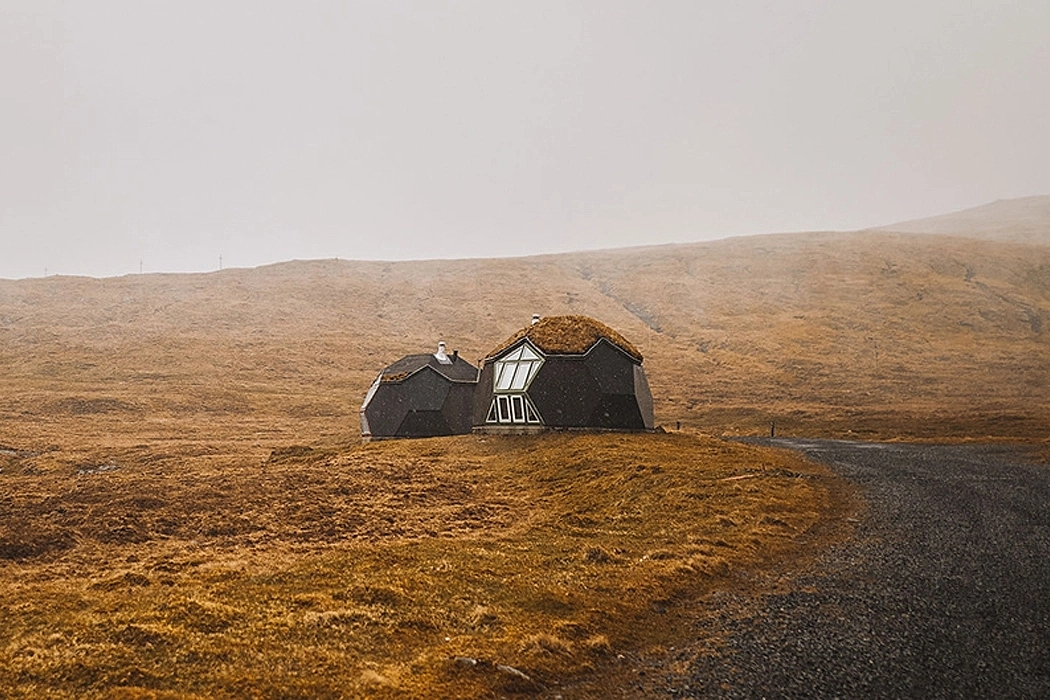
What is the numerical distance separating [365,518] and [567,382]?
16.8 m

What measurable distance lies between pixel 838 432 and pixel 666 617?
41.0 m

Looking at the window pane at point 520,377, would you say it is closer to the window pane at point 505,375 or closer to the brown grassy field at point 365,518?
the window pane at point 505,375

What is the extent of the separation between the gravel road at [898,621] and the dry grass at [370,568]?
1.07 meters

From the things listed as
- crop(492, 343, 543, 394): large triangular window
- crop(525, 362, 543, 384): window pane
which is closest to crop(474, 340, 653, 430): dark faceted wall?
crop(525, 362, 543, 384): window pane

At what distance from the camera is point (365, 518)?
18125 mm

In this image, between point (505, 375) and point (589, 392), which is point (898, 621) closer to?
point (589, 392)

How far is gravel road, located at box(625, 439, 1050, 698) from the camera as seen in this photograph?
819 cm

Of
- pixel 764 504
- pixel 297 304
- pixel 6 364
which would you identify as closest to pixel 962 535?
pixel 764 504

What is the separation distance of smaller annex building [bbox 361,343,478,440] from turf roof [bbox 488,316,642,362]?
22.7 feet

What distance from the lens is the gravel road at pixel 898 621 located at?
8.19 metres

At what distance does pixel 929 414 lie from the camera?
187ft

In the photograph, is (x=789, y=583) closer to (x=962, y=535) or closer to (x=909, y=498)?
(x=962, y=535)

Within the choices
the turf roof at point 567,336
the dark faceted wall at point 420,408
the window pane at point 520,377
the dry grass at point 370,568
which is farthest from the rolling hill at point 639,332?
the dry grass at point 370,568

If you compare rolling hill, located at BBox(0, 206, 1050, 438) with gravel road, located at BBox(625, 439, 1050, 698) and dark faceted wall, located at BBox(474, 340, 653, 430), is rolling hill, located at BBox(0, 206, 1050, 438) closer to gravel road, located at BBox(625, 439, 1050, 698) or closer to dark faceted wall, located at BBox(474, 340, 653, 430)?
dark faceted wall, located at BBox(474, 340, 653, 430)
